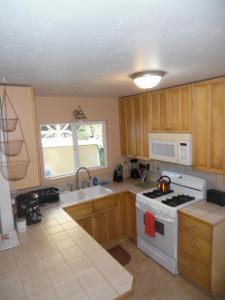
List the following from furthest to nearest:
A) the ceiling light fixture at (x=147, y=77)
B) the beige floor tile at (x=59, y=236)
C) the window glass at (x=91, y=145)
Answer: the window glass at (x=91, y=145) → the beige floor tile at (x=59, y=236) → the ceiling light fixture at (x=147, y=77)

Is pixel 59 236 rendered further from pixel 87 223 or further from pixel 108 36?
pixel 108 36

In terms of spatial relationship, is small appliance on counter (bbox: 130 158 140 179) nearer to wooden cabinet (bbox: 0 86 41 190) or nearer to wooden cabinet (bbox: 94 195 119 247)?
wooden cabinet (bbox: 94 195 119 247)

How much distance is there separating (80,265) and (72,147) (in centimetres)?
228

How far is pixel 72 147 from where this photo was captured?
12.0 ft

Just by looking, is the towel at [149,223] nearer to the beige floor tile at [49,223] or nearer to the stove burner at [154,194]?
the stove burner at [154,194]

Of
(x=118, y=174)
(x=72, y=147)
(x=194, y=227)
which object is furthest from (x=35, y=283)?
(x=118, y=174)

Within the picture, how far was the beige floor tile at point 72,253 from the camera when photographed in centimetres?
174

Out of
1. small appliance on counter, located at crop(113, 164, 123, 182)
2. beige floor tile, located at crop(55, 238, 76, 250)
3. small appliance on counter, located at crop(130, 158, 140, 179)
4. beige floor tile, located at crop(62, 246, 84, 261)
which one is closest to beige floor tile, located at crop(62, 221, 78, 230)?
beige floor tile, located at crop(55, 238, 76, 250)

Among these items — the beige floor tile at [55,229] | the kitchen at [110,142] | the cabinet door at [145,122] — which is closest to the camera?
the kitchen at [110,142]

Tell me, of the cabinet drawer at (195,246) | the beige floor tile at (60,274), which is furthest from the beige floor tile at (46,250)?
the cabinet drawer at (195,246)

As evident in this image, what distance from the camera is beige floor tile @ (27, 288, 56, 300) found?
4.41 ft

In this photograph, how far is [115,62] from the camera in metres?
1.55

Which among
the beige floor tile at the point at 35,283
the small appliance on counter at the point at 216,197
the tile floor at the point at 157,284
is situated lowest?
the tile floor at the point at 157,284

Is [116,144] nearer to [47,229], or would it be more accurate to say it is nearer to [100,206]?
[100,206]
